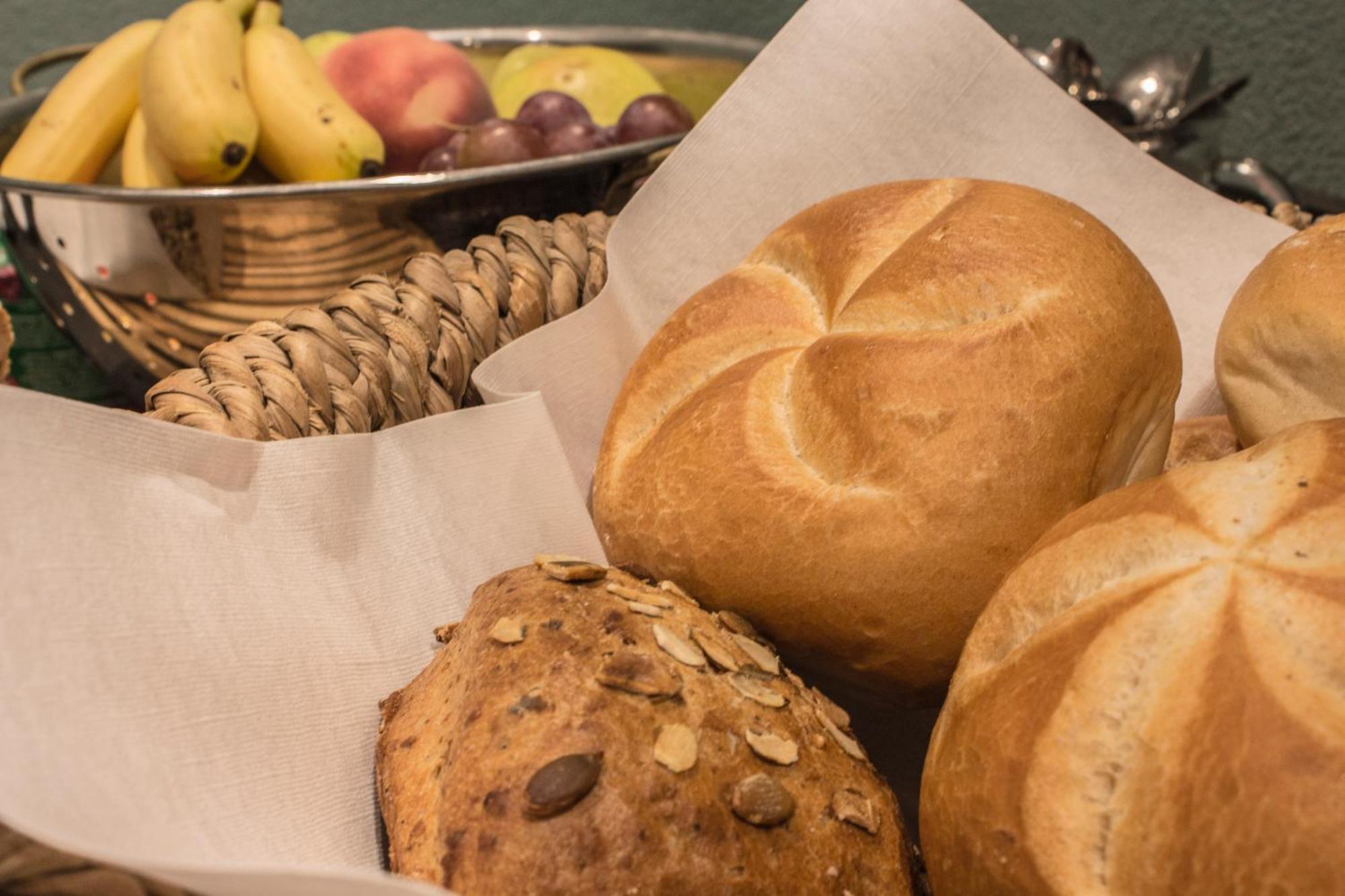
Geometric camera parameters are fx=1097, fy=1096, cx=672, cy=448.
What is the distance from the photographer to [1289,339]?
782mm

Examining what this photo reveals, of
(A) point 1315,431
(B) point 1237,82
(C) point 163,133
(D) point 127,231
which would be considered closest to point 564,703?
(A) point 1315,431

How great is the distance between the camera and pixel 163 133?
135 cm

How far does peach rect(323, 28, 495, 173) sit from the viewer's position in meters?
1.55

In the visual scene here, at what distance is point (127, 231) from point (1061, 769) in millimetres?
1093

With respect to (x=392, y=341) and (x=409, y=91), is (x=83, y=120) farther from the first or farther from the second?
(x=392, y=341)

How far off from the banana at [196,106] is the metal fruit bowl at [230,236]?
0.55ft

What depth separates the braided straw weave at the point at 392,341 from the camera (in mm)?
816

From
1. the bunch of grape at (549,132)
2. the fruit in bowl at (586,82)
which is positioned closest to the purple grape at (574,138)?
the bunch of grape at (549,132)

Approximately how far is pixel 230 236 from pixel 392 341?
368mm

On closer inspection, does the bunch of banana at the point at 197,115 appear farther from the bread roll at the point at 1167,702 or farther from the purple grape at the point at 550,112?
the bread roll at the point at 1167,702

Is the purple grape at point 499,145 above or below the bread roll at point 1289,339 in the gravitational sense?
below

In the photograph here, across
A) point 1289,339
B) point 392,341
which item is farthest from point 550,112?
point 1289,339

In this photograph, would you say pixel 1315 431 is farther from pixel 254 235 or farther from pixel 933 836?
pixel 254 235

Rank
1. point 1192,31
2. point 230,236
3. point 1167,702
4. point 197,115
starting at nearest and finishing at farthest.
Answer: point 1167,702 → point 230,236 → point 197,115 → point 1192,31
